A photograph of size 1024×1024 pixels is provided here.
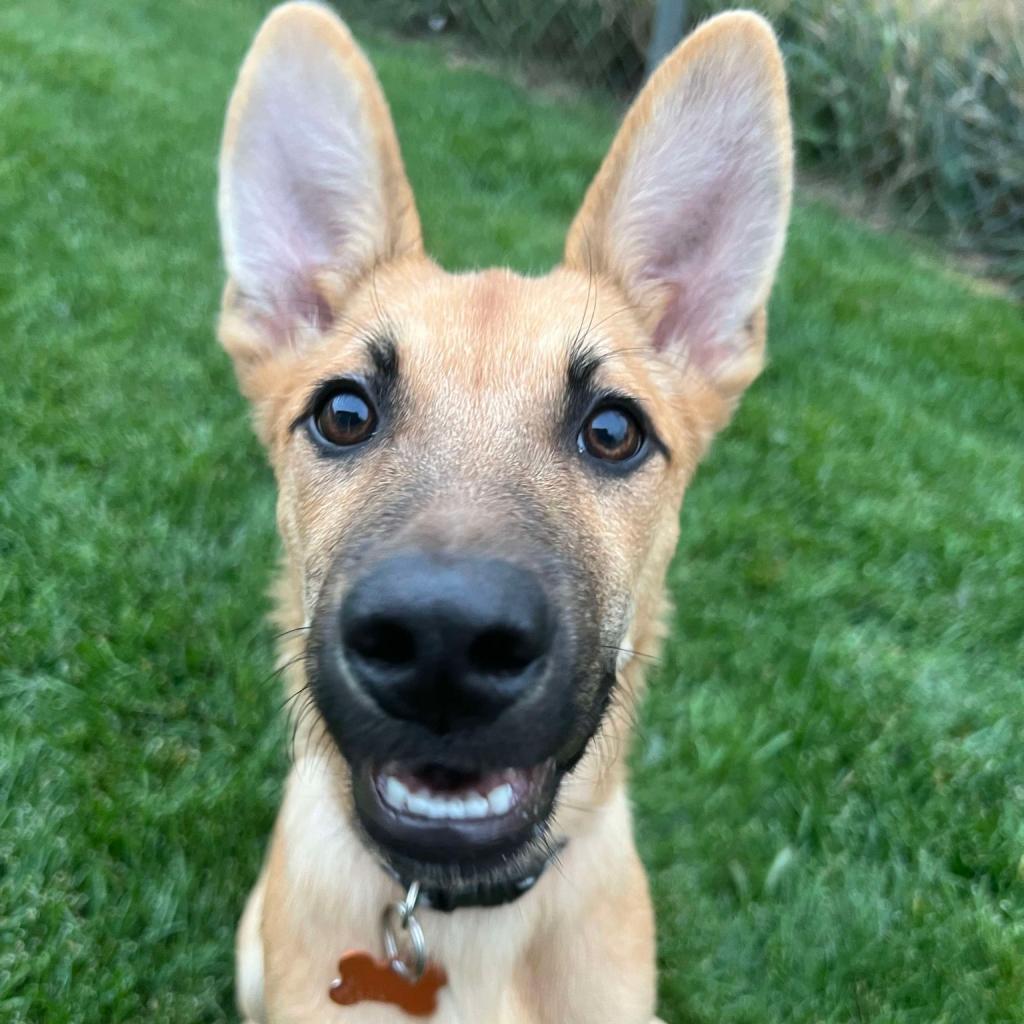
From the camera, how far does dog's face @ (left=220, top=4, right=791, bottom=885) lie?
6.02 feet

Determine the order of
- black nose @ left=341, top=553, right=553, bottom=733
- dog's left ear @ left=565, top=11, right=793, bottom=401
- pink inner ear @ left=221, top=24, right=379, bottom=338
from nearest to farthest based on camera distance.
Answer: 1. black nose @ left=341, top=553, right=553, bottom=733
2. dog's left ear @ left=565, top=11, right=793, bottom=401
3. pink inner ear @ left=221, top=24, right=379, bottom=338

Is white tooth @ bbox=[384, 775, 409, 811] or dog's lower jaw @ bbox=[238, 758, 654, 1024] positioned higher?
white tooth @ bbox=[384, 775, 409, 811]

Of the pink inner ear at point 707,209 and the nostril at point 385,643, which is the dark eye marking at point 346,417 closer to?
the nostril at point 385,643

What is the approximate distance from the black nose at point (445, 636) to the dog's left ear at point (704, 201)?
1.69m

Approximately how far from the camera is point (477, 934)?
258 cm

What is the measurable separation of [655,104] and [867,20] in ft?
35.7

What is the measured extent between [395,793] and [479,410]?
105cm

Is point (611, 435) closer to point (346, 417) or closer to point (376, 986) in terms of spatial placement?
point (346, 417)

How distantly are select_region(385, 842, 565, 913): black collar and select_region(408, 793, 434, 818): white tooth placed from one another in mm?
302

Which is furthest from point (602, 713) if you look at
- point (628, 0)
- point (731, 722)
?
point (628, 0)

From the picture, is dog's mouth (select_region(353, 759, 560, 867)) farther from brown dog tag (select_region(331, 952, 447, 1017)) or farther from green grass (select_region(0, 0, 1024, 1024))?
green grass (select_region(0, 0, 1024, 1024))

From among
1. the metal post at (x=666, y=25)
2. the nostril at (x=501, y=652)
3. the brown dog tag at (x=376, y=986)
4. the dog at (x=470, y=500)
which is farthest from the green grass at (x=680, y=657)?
the metal post at (x=666, y=25)

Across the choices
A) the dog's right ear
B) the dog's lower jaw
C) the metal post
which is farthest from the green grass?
the metal post

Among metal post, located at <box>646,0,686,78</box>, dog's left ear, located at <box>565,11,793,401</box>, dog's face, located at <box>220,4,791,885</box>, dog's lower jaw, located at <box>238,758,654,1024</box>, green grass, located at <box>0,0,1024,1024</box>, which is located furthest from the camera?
metal post, located at <box>646,0,686,78</box>
